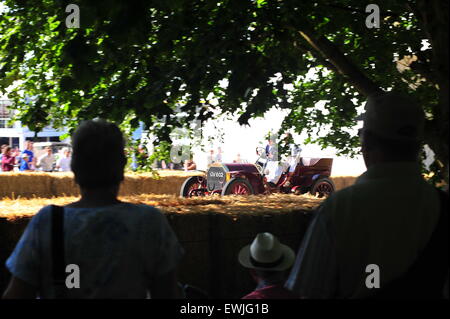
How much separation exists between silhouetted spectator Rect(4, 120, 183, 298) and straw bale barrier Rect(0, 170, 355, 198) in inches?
576

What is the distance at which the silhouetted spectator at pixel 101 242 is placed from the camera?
2.00m

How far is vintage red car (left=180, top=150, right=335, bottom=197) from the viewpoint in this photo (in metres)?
12.9

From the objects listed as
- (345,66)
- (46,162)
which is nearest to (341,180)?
(46,162)

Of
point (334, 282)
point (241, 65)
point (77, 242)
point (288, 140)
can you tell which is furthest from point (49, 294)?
point (288, 140)

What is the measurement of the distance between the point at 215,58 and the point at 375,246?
9.48 feet

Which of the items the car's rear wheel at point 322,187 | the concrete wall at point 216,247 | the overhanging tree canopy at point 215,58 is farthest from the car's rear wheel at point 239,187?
the concrete wall at point 216,247


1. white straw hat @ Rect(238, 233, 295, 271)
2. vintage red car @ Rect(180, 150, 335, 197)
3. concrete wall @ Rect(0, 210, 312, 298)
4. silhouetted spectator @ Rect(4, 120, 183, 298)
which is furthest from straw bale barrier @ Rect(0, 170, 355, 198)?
silhouetted spectator @ Rect(4, 120, 183, 298)

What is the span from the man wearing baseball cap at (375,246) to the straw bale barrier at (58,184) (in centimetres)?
1501

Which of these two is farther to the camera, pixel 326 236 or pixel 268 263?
pixel 268 263

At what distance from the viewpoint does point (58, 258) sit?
198cm

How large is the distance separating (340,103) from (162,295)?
4.95m

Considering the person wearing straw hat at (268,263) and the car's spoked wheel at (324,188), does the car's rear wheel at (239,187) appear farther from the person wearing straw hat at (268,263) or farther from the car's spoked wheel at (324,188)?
the person wearing straw hat at (268,263)

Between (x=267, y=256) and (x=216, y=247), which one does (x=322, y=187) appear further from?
(x=267, y=256)

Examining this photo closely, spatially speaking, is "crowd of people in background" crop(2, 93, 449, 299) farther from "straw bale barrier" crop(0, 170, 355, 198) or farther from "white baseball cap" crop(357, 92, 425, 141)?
"straw bale barrier" crop(0, 170, 355, 198)
